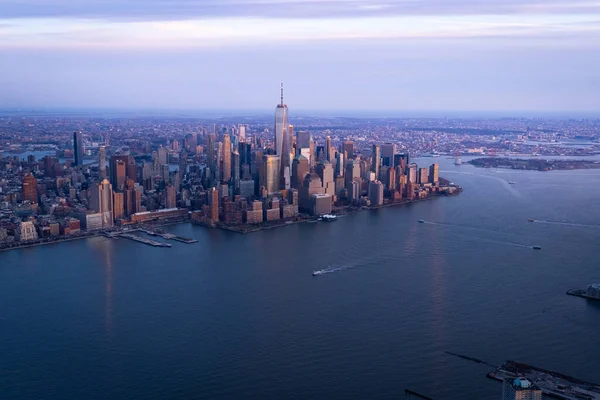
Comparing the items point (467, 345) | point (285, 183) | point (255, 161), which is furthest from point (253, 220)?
point (467, 345)

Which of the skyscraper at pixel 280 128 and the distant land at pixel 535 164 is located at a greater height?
the skyscraper at pixel 280 128

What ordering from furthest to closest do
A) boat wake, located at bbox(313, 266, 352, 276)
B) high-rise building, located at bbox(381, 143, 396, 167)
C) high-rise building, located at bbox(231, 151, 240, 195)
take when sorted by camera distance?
1. high-rise building, located at bbox(381, 143, 396, 167)
2. high-rise building, located at bbox(231, 151, 240, 195)
3. boat wake, located at bbox(313, 266, 352, 276)

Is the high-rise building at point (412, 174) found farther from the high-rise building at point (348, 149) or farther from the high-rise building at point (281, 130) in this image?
the high-rise building at point (281, 130)

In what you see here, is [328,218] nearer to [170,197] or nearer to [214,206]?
[214,206]

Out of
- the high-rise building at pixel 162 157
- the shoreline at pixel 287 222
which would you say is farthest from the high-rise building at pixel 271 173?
the high-rise building at pixel 162 157

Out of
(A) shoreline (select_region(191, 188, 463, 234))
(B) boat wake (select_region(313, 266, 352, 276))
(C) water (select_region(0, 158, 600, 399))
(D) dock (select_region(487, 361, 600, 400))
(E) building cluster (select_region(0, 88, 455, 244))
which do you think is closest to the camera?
(D) dock (select_region(487, 361, 600, 400))

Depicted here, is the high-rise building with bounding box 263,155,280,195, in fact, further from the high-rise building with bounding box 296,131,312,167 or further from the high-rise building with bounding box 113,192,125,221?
the high-rise building with bounding box 113,192,125,221

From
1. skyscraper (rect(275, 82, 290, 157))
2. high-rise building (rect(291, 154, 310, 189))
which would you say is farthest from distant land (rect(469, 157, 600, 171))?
high-rise building (rect(291, 154, 310, 189))
